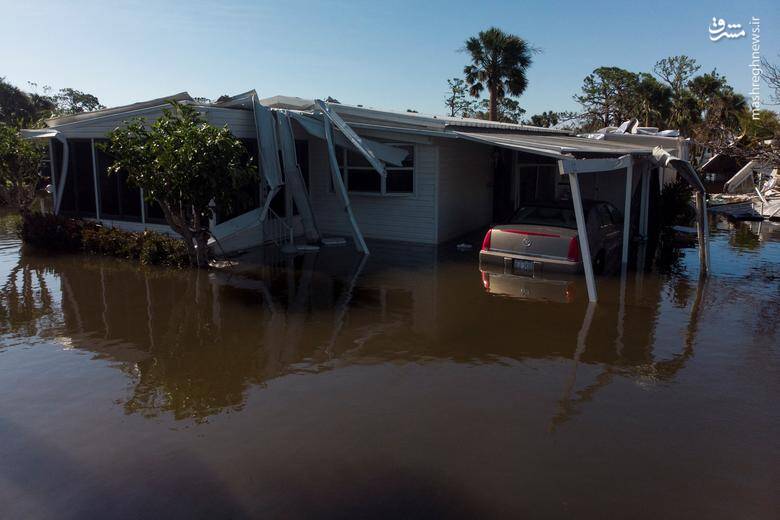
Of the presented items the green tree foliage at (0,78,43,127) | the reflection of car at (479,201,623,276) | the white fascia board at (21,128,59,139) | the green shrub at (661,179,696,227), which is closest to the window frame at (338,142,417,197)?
the reflection of car at (479,201,623,276)

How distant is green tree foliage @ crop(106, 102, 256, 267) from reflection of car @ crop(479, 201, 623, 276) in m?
4.61

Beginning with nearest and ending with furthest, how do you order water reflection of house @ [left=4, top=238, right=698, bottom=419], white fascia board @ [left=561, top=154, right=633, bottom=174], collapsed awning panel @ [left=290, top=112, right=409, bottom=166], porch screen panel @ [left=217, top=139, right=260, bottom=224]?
water reflection of house @ [left=4, top=238, right=698, bottom=419]
white fascia board @ [left=561, top=154, right=633, bottom=174]
porch screen panel @ [left=217, top=139, right=260, bottom=224]
collapsed awning panel @ [left=290, top=112, right=409, bottom=166]

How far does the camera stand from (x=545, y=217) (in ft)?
36.1

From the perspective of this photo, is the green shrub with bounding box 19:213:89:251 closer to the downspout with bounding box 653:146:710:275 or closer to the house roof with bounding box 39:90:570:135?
the house roof with bounding box 39:90:570:135

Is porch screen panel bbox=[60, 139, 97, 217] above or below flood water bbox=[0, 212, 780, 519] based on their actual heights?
above

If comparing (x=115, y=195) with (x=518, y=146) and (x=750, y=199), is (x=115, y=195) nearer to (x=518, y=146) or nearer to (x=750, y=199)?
(x=518, y=146)

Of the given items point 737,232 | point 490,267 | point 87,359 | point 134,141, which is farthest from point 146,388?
point 737,232

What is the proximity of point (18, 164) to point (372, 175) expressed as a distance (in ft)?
29.5

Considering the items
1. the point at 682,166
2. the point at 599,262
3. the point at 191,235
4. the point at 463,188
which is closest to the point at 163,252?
the point at 191,235

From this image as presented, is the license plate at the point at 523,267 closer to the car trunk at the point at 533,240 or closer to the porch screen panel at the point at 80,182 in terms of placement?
the car trunk at the point at 533,240

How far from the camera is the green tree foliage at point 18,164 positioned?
50.0 feet

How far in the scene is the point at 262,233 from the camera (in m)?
14.2

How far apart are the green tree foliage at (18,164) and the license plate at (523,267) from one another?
12.0 metres

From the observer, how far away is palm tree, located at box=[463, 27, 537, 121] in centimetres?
3312
